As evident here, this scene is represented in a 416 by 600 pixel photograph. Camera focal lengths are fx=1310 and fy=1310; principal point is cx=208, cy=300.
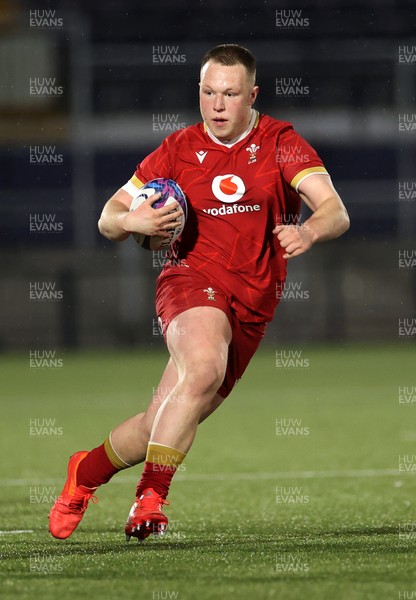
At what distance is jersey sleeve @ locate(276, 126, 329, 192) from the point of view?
566 centimetres

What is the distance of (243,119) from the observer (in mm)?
5840

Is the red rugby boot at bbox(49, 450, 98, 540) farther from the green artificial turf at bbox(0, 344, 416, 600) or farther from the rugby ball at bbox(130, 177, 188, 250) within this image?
the rugby ball at bbox(130, 177, 188, 250)

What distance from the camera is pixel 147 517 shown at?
528 cm

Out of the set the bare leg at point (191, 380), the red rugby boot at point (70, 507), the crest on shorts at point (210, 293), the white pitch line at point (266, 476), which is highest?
the crest on shorts at point (210, 293)

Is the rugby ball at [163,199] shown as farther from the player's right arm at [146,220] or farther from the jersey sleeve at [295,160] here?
the jersey sleeve at [295,160]

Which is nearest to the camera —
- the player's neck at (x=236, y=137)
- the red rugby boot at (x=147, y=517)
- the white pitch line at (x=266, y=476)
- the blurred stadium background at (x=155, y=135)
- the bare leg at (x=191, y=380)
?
the red rugby boot at (x=147, y=517)

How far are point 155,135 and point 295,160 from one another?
23.8 m

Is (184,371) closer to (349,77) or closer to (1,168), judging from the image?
(349,77)

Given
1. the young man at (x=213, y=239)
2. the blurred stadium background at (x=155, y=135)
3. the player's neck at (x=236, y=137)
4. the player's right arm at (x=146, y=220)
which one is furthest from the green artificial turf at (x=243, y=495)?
the blurred stadium background at (x=155, y=135)

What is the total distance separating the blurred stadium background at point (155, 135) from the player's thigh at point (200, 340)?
41.2 ft

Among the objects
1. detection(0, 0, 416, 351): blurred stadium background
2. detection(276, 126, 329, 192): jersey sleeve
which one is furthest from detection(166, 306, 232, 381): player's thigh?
detection(0, 0, 416, 351): blurred stadium background

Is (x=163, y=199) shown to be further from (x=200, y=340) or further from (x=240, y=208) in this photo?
(x=200, y=340)

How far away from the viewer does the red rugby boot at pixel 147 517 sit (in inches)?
208

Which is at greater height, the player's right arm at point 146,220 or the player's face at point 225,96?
the player's face at point 225,96
